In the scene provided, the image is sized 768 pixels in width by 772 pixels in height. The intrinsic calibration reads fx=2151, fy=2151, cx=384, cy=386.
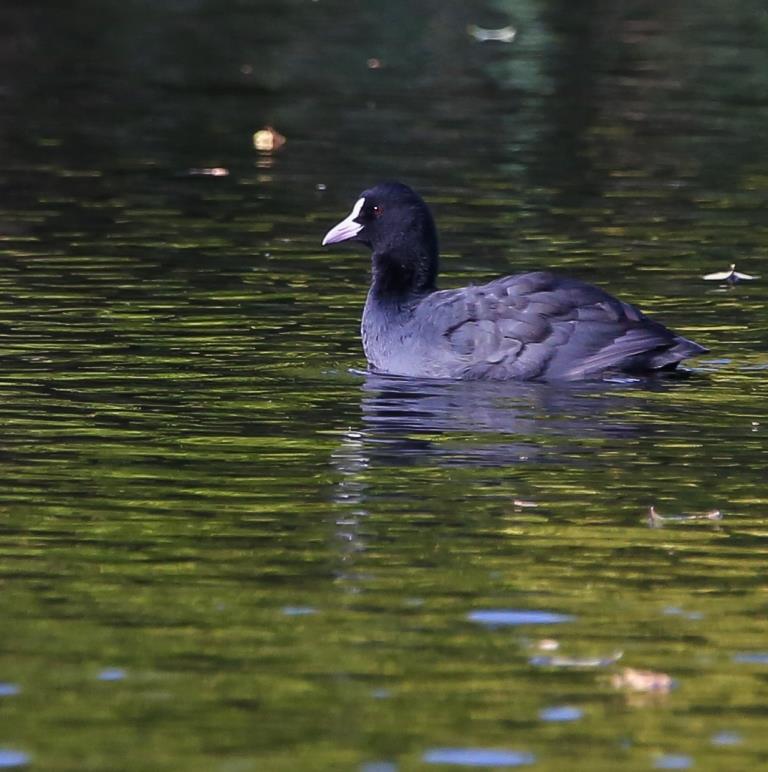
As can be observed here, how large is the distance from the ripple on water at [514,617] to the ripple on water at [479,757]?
47.8 inches

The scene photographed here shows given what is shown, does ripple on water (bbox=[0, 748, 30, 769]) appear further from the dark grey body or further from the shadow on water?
the dark grey body

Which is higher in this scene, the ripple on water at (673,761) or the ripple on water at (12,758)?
the ripple on water at (12,758)

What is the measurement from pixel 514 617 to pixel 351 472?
2425mm

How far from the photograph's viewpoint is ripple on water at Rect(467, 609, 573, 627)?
293 inches

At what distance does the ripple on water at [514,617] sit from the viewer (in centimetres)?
744

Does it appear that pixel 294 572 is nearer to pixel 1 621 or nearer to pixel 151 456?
pixel 1 621

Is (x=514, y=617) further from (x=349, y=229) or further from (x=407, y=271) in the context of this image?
(x=349, y=229)

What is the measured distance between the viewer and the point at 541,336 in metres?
12.1

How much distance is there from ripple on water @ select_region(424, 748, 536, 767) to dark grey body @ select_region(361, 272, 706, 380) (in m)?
5.91

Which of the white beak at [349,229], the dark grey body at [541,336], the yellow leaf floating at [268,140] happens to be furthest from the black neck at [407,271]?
the yellow leaf floating at [268,140]

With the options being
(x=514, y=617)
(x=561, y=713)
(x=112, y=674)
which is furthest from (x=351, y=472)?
(x=561, y=713)

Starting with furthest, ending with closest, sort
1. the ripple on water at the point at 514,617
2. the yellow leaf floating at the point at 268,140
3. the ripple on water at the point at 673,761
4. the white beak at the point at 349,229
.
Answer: the yellow leaf floating at the point at 268,140
the white beak at the point at 349,229
the ripple on water at the point at 514,617
the ripple on water at the point at 673,761

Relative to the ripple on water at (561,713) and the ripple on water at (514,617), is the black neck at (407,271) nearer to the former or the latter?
the ripple on water at (514,617)

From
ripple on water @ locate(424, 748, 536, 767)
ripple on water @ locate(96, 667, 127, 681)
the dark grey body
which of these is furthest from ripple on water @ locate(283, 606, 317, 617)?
the dark grey body
